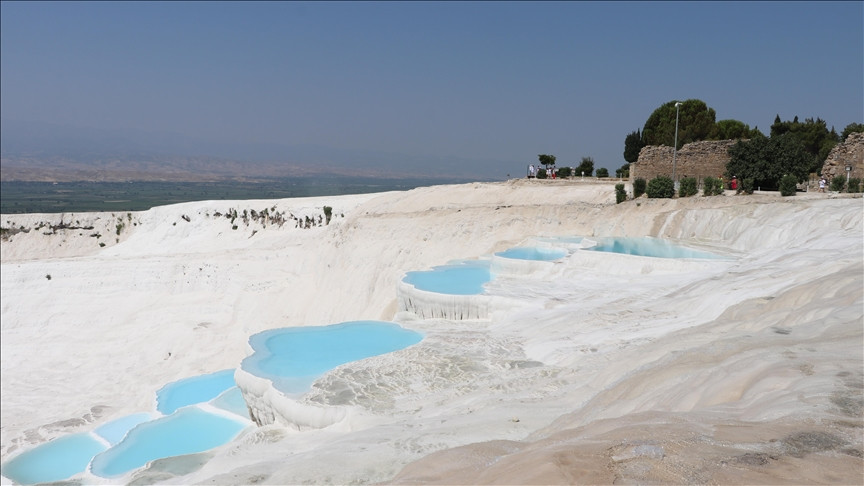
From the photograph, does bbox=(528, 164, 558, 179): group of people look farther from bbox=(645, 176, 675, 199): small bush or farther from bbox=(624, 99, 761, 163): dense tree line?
bbox=(645, 176, 675, 199): small bush

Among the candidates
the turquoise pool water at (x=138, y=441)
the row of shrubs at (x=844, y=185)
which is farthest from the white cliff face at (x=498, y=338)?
the row of shrubs at (x=844, y=185)

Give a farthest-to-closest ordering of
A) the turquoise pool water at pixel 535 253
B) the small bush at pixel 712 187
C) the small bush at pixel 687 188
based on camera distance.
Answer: the small bush at pixel 687 188 → the small bush at pixel 712 187 → the turquoise pool water at pixel 535 253

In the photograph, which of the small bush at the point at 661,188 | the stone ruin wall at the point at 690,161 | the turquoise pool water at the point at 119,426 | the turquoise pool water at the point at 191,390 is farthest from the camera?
the stone ruin wall at the point at 690,161

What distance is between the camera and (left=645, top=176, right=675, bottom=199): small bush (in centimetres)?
2097

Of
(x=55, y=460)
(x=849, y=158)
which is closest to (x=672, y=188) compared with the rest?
(x=849, y=158)

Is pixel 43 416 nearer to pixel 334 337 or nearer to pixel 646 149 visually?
pixel 334 337

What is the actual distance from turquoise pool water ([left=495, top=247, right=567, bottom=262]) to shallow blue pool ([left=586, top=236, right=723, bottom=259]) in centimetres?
107

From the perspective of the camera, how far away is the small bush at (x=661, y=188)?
2097cm

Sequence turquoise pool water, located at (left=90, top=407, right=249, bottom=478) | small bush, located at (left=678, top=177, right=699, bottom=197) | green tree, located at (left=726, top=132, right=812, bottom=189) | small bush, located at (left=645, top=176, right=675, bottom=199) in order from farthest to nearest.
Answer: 1. small bush, located at (left=645, top=176, right=675, bottom=199)
2. small bush, located at (left=678, top=177, right=699, bottom=197)
3. green tree, located at (left=726, top=132, right=812, bottom=189)
4. turquoise pool water, located at (left=90, top=407, right=249, bottom=478)

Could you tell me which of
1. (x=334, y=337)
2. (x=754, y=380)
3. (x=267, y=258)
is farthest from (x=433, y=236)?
(x=754, y=380)

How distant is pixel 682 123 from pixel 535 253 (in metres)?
22.4

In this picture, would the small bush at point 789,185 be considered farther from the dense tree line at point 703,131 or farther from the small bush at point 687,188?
the dense tree line at point 703,131

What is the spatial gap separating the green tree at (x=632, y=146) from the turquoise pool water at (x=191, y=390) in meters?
29.4

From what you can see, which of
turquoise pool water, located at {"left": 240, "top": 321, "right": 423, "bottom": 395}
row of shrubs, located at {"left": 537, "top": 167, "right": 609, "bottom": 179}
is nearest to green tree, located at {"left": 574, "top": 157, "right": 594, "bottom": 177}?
row of shrubs, located at {"left": 537, "top": 167, "right": 609, "bottom": 179}
